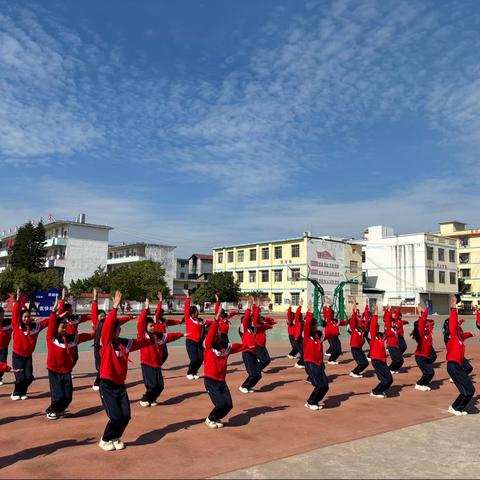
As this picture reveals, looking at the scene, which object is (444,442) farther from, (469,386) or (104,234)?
(104,234)

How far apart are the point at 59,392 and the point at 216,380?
8.39 feet

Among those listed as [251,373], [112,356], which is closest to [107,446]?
[112,356]

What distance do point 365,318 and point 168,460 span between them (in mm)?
9766

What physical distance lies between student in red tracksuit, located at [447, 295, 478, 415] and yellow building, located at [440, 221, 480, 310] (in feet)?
216

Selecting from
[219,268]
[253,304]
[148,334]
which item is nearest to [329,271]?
[219,268]

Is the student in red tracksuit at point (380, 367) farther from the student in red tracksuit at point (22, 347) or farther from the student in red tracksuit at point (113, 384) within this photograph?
the student in red tracksuit at point (22, 347)

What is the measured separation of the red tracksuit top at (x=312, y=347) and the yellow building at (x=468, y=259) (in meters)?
66.9

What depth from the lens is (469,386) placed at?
29.0 feet

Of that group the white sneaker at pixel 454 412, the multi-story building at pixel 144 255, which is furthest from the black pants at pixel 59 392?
the multi-story building at pixel 144 255

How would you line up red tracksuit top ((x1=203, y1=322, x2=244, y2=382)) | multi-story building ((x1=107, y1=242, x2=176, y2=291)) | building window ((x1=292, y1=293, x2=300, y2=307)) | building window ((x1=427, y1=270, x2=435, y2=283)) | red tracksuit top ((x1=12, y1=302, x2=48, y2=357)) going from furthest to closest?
1. multi-story building ((x1=107, y1=242, x2=176, y2=291))
2. building window ((x1=427, y1=270, x2=435, y2=283))
3. building window ((x1=292, y1=293, x2=300, y2=307))
4. red tracksuit top ((x1=12, y1=302, x2=48, y2=357))
5. red tracksuit top ((x1=203, y1=322, x2=244, y2=382))

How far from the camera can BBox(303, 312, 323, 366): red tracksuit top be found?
366 inches

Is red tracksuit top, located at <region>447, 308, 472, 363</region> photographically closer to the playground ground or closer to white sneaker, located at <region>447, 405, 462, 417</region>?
white sneaker, located at <region>447, 405, 462, 417</region>

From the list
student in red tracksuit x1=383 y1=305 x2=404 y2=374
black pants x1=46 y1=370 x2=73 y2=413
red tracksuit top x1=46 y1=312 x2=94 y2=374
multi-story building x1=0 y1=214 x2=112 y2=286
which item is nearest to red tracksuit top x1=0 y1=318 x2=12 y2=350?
red tracksuit top x1=46 y1=312 x2=94 y2=374

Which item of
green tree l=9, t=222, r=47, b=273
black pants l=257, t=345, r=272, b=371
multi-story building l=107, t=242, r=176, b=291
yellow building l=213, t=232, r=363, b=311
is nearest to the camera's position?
black pants l=257, t=345, r=272, b=371
